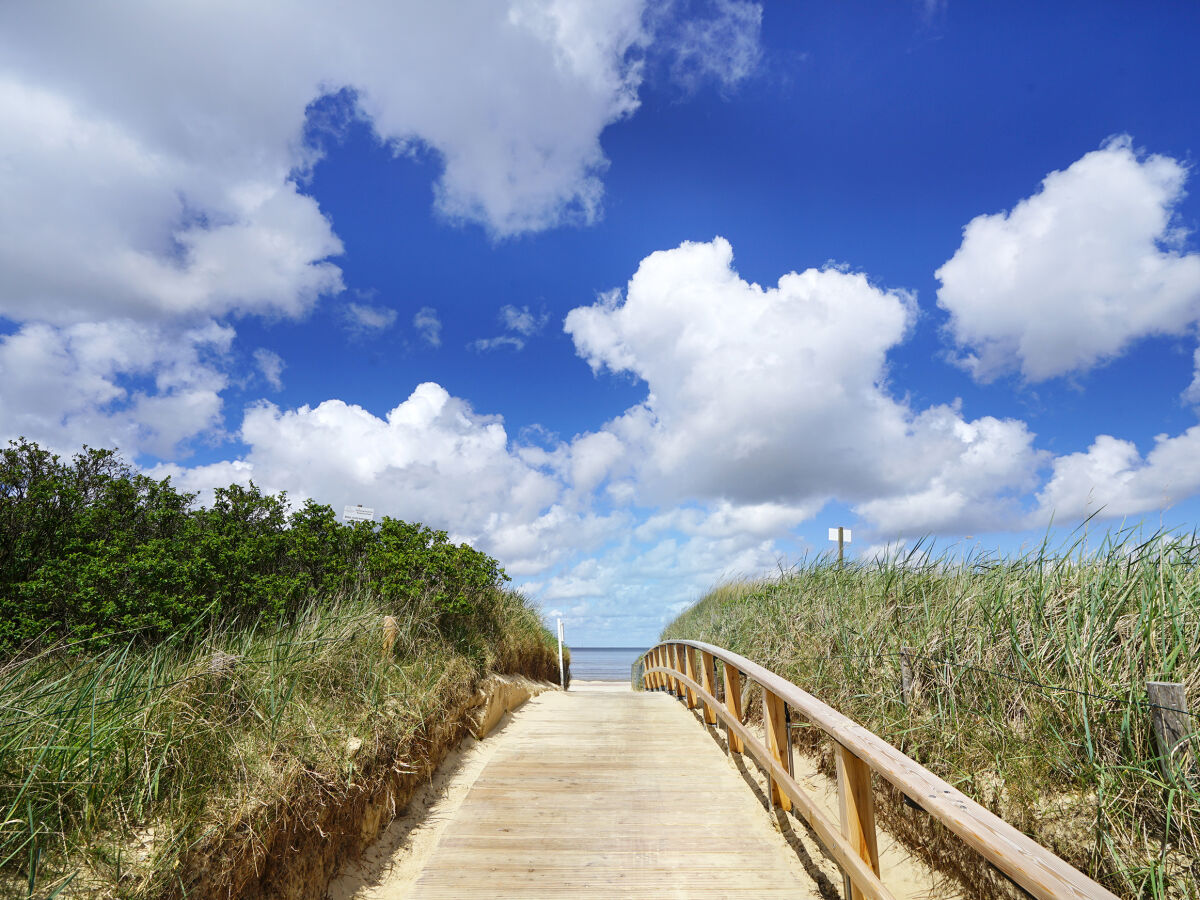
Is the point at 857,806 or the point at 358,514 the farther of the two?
the point at 358,514

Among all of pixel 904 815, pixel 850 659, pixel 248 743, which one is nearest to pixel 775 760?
pixel 904 815

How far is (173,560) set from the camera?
641cm

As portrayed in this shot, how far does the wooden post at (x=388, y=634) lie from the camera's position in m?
5.41

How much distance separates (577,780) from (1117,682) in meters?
3.82

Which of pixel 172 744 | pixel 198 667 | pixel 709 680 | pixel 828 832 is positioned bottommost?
pixel 828 832

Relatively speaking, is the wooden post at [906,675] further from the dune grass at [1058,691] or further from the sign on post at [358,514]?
the sign on post at [358,514]

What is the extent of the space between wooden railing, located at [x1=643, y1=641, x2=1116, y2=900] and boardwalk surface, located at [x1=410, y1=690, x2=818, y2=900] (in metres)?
0.48

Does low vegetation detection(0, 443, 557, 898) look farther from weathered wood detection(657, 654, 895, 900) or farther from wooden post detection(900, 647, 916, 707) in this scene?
wooden post detection(900, 647, 916, 707)

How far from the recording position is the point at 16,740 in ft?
8.46

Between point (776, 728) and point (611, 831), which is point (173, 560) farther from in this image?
point (776, 728)

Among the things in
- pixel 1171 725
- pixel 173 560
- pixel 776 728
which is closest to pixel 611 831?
pixel 776 728

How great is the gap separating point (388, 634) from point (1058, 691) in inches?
193

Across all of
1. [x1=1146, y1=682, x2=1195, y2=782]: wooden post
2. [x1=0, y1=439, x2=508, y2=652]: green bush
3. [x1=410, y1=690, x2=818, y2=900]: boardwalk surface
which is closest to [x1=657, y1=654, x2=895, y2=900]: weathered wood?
[x1=410, y1=690, x2=818, y2=900]: boardwalk surface

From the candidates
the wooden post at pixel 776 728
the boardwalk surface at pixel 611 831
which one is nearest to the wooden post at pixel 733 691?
the boardwalk surface at pixel 611 831
